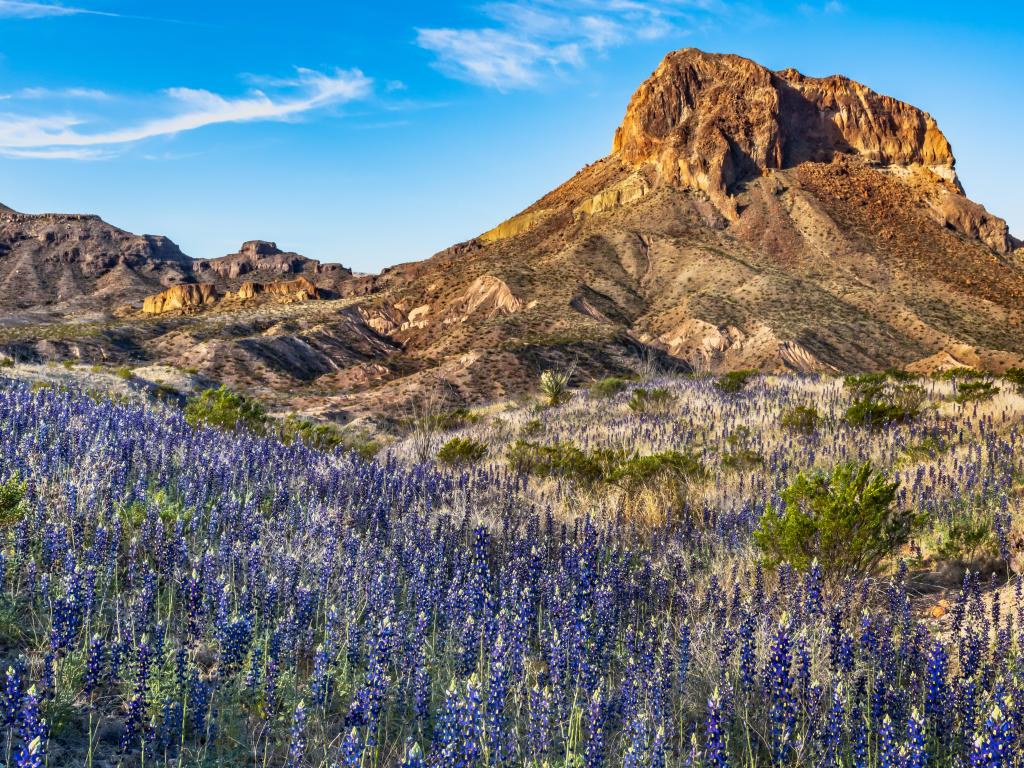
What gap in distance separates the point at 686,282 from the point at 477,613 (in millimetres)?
58376

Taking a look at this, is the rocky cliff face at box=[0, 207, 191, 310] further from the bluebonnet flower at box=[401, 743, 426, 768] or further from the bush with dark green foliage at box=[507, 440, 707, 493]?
the bluebonnet flower at box=[401, 743, 426, 768]

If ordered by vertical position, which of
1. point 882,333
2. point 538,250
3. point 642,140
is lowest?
point 882,333

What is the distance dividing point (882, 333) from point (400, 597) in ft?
178

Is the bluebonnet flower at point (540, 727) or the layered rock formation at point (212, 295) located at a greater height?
the layered rock formation at point (212, 295)

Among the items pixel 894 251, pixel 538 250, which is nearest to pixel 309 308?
pixel 538 250

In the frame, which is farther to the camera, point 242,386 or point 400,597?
point 242,386

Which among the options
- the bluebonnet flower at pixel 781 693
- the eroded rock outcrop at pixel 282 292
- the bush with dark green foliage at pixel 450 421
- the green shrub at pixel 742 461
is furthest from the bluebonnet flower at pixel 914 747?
the eroded rock outcrop at pixel 282 292

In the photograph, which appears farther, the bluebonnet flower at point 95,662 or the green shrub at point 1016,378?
the green shrub at point 1016,378

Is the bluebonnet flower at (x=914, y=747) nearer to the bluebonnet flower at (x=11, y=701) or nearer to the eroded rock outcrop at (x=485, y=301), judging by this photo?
the bluebonnet flower at (x=11, y=701)

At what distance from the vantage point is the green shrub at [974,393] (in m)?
13.2

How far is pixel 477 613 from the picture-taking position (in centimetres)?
457

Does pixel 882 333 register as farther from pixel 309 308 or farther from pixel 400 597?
pixel 400 597

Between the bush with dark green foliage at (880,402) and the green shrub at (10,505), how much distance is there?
38.6 feet

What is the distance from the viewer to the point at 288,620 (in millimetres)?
3893
